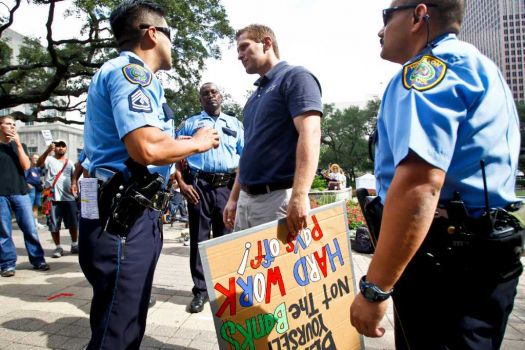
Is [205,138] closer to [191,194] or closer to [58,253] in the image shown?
[191,194]

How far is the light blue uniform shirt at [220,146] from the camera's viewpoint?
3.63 metres

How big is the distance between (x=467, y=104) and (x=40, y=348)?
118 inches

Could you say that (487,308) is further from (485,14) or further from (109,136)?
(485,14)

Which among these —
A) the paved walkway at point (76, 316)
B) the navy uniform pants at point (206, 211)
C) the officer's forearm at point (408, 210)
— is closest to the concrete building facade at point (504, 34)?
the navy uniform pants at point (206, 211)

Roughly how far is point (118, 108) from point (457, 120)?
130 centimetres

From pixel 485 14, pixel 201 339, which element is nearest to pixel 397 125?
pixel 201 339

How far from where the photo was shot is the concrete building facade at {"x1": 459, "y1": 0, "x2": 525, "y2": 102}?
2074 inches

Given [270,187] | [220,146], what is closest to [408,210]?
[270,187]

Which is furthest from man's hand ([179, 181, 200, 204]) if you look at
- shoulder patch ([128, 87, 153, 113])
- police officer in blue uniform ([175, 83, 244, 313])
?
shoulder patch ([128, 87, 153, 113])

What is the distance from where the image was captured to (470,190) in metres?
1.15

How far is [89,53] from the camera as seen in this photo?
13266 millimetres

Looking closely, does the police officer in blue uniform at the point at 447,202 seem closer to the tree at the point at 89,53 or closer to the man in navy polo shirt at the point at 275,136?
the man in navy polo shirt at the point at 275,136

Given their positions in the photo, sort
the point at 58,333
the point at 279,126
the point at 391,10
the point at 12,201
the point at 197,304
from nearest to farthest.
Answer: the point at 391,10, the point at 279,126, the point at 58,333, the point at 197,304, the point at 12,201

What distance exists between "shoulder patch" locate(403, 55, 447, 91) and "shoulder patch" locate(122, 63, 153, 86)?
1.12m
